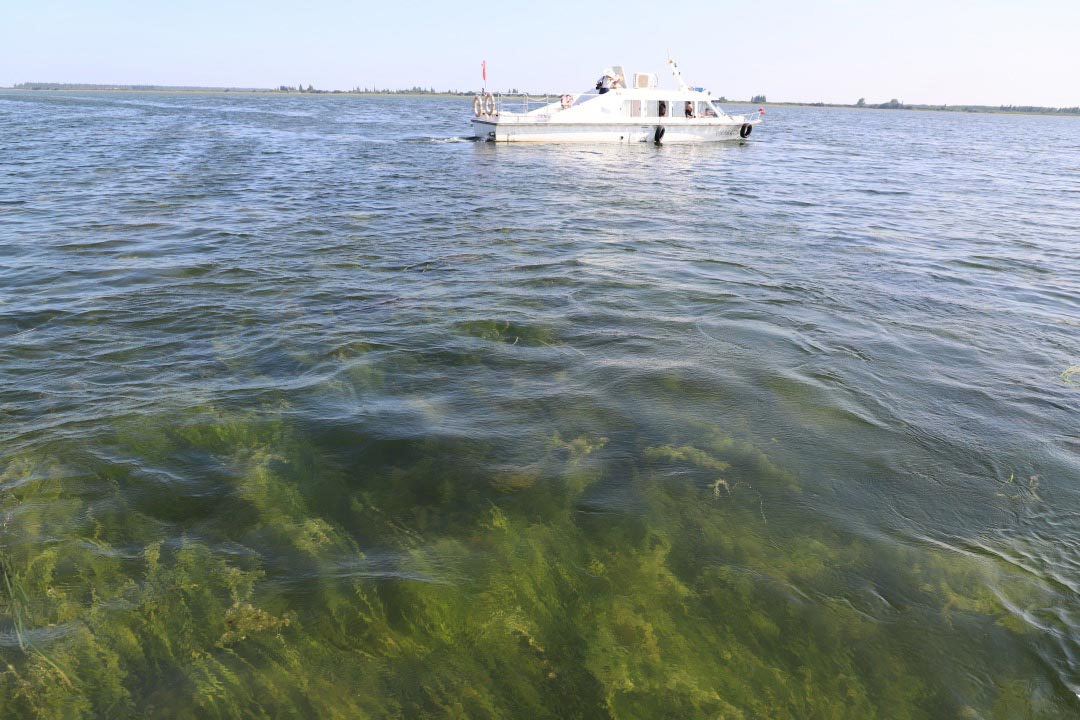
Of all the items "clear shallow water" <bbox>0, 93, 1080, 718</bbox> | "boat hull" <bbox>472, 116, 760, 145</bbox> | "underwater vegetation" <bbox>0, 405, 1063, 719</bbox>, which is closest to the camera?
"underwater vegetation" <bbox>0, 405, 1063, 719</bbox>

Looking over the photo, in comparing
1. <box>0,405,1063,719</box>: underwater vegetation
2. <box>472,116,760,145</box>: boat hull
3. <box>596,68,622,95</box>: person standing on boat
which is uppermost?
<box>596,68,622,95</box>: person standing on boat

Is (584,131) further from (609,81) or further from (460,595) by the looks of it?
(460,595)

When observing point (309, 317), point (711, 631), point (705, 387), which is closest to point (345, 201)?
point (309, 317)

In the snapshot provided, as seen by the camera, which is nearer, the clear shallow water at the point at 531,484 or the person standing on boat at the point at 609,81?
the clear shallow water at the point at 531,484

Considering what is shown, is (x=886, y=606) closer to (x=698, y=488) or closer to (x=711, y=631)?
(x=711, y=631)

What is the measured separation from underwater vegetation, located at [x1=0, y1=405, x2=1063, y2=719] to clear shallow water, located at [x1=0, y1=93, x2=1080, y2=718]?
0.06ft

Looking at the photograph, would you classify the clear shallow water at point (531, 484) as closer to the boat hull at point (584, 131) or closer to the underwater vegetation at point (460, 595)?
the underwater vegetation at point (460, 595)

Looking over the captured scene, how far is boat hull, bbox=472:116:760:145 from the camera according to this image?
29.0 m

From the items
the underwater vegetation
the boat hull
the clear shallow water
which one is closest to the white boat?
the boat hull

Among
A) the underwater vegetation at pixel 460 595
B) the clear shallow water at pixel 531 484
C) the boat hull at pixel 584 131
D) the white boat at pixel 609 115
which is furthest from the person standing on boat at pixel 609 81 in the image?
the underwater vegetation at pixel 460 595

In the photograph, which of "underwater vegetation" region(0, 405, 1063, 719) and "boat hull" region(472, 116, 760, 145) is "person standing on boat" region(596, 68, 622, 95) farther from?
"underwater vegetation" region(0, 405, 1063, 719)

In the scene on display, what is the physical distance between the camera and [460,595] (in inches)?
127

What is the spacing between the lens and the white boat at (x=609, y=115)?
29.1 meters

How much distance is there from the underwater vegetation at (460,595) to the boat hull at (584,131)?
89.6 ft
